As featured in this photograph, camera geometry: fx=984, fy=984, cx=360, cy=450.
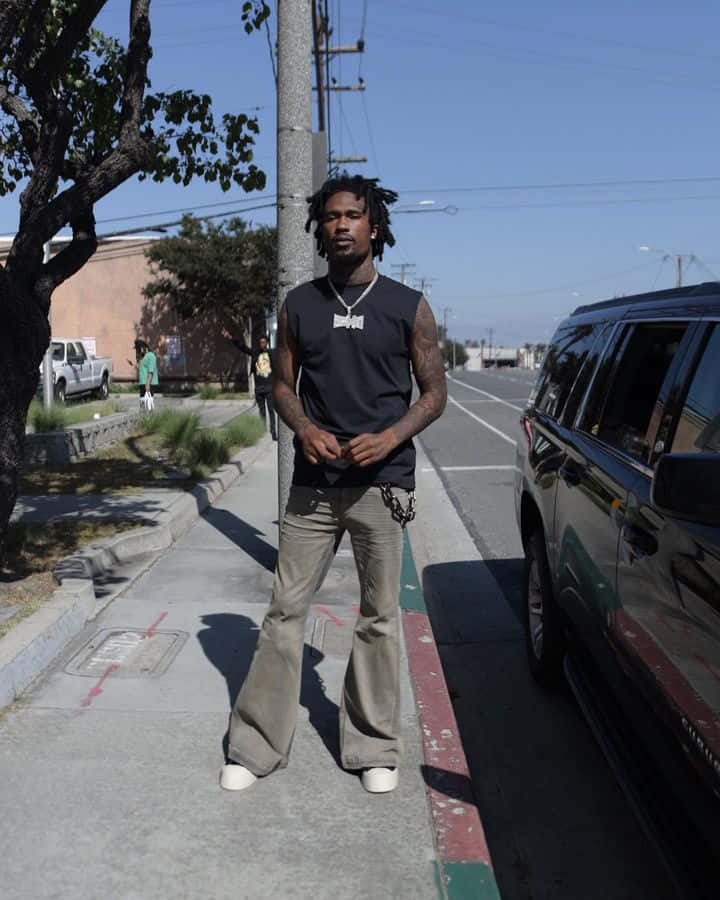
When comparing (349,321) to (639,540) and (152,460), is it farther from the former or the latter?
(152,460)

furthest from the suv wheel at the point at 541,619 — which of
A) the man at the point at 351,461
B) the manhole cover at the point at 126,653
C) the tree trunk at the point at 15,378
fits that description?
the tree trunk at the point at 15,378

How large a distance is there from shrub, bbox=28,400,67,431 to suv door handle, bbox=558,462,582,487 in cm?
1099

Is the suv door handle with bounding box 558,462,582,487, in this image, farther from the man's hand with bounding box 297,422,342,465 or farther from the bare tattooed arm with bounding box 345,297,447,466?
the man's hand with bounding box 297,422,342,465

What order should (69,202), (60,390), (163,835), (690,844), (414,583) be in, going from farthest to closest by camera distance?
(60,390) → (414,583) → (69,202) → (163,835) → (690,844)

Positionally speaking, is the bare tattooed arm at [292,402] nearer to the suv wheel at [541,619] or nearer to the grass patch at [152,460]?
the suv wheel at [541,619]

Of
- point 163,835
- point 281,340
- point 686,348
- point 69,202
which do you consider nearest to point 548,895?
point 163,835

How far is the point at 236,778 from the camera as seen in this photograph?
3504 mm

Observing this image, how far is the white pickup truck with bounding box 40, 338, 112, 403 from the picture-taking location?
86.9 ft

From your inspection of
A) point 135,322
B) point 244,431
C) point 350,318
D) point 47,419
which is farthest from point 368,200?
point 135,322

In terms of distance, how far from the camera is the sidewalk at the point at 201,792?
2932mm

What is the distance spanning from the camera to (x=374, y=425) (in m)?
3.33

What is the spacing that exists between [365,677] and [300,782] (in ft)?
1.50

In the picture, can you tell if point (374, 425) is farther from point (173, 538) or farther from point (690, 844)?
point (173, 538)

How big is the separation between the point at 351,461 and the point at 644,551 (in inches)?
38.5
